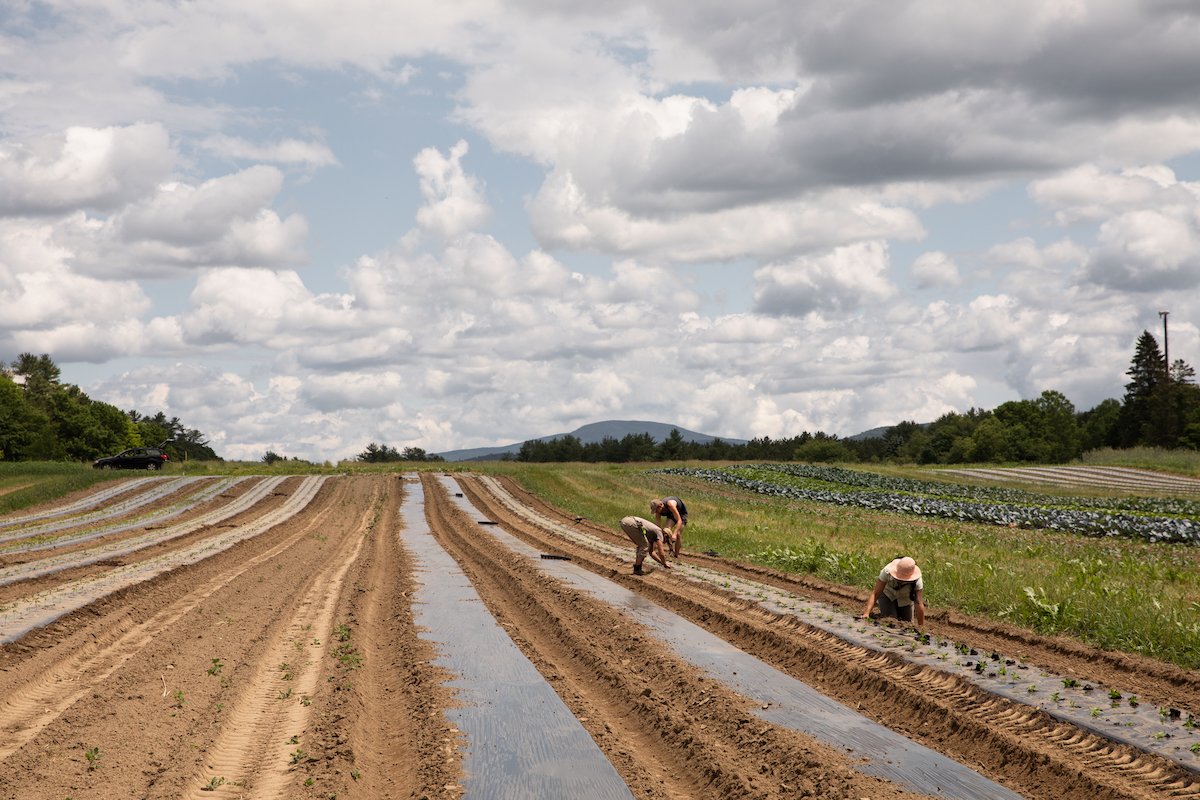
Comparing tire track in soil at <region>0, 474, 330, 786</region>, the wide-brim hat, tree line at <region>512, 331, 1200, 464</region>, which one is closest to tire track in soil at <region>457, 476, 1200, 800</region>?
the wide-brim hat

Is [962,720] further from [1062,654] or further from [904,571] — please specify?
[904,571]

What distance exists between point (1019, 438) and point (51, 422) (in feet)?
340

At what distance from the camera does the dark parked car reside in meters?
60.6

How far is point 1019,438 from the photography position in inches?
4424

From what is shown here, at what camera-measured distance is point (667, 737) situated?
29.5ft

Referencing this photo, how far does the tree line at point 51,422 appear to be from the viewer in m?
91.2

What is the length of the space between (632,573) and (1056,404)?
118138mm

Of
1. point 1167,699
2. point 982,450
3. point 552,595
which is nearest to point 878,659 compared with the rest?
point 1167,699

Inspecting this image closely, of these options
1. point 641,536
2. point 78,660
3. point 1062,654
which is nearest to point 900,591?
point 1062,654

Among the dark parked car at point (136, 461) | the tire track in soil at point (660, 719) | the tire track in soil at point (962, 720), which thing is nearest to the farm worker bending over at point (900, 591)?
the tire track in soil at point (962, 720)

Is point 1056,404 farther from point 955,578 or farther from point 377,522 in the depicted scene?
point 955,578

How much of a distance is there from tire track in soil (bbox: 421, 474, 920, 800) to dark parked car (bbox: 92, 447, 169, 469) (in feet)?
169

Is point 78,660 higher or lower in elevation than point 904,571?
lower

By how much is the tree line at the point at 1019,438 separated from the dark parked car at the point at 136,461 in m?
49.9
